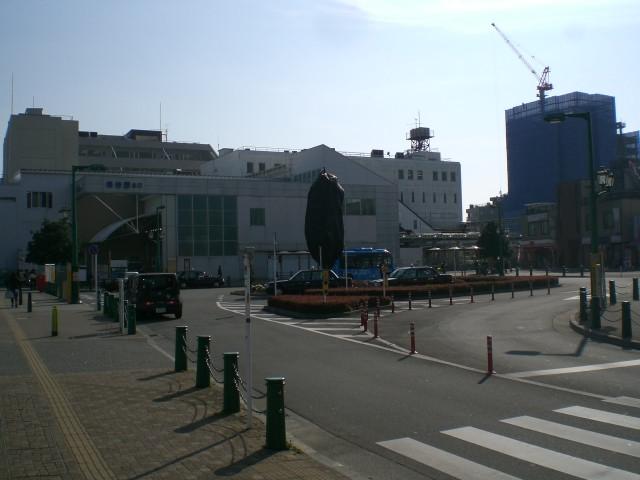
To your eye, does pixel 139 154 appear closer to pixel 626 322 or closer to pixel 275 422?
pixel 626 322

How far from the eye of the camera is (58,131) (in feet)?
316

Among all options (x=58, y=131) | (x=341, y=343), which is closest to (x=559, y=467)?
(x=341, y=343)

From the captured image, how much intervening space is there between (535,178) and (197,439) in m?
128

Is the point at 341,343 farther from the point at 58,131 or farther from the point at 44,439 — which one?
the point at 58,131

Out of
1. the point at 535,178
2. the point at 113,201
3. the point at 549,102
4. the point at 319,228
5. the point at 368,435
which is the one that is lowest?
the point at 368,435

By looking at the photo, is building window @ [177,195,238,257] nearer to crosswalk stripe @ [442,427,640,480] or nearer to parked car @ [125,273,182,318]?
parked car @ [125,273,182,318]

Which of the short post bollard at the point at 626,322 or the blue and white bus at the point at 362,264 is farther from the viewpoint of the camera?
the blue and white bus at the point at 362,264

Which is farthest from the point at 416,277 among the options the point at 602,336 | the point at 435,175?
the point at 435,175

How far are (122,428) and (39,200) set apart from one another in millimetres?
66717

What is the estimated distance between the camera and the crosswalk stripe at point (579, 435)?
25.7 feet

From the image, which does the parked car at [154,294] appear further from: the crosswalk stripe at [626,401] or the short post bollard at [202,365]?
the crosswalk stripe at [626,401]

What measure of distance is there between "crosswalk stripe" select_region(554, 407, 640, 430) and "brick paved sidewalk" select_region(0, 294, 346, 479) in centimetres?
423

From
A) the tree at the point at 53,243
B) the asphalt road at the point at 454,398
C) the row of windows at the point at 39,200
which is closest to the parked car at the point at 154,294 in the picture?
the asphalt road at the point at 454,398

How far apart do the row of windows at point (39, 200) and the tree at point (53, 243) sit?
42.9ft
